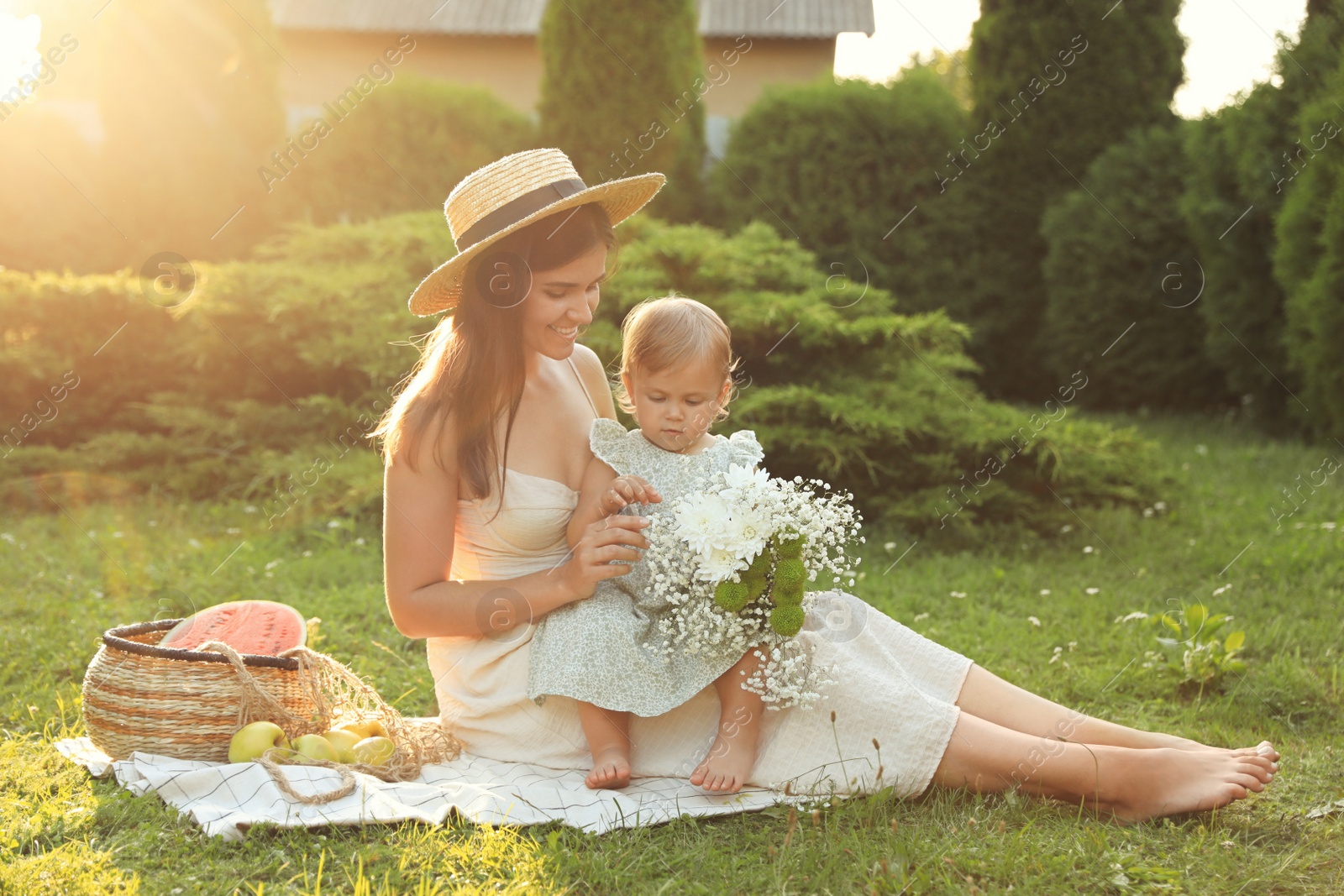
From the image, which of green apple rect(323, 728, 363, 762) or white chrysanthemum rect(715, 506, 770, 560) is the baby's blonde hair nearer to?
white chrysanthemum rect(715, 506, 770, 560)

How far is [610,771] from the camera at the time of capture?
279cm

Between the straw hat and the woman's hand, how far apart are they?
30.6 inches

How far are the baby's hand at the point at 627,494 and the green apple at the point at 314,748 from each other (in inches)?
40.6

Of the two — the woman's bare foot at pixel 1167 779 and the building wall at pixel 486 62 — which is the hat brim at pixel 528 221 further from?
the building wall at pixel 486 62

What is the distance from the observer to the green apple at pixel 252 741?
291 cm

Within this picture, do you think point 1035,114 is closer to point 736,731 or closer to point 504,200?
point 504,200

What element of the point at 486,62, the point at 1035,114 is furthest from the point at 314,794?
the point at 486,62

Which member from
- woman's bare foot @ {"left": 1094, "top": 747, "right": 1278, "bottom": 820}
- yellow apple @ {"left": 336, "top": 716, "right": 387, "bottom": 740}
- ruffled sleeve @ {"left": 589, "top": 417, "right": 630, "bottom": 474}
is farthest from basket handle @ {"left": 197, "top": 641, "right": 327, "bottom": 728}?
woman's bare foot @ {"left": 1094, "top": 747, "right": 1278, "bottom": 820}

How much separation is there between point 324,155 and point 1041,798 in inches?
352

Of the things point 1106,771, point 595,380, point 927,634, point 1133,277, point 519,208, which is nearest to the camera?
point 1106,771

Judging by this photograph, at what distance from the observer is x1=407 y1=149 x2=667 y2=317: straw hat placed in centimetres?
288

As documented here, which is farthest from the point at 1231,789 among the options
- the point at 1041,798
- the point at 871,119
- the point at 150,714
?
the point at 871,119

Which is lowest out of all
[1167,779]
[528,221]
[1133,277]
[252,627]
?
[1167,779]

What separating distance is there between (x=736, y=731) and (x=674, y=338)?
1002 millimetres
